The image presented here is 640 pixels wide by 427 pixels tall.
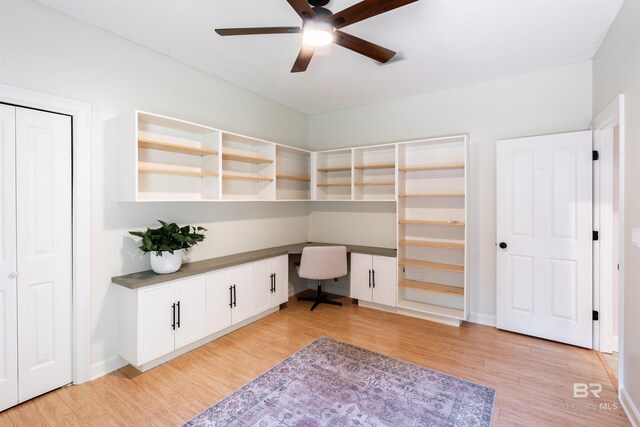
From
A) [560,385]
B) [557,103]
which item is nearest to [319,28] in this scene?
[557,103]

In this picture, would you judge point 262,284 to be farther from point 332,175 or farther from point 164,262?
point 332,175

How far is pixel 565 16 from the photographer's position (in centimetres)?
238

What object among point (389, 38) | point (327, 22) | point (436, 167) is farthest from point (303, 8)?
point (436, 167)

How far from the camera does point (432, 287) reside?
3812 millimetres

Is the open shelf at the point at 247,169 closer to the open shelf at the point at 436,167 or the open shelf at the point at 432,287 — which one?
the open shelf at the point at 436,167

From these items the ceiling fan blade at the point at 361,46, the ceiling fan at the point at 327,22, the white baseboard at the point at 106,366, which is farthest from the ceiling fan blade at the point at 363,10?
the white baseboard at the point at 106,366

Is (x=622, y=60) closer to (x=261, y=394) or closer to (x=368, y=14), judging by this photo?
(x=368, y=14)

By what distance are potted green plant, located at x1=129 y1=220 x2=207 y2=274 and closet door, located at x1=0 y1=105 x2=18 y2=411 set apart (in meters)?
0.76

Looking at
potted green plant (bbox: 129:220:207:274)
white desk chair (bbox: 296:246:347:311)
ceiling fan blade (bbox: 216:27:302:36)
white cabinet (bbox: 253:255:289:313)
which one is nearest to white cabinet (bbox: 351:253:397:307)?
white desk chair (bbox: 296:246:347:311)

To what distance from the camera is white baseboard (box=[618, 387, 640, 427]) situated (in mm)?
1937

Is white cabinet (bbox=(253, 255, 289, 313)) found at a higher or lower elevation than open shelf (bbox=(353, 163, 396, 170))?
lower

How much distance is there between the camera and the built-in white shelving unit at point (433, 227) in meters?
3.70

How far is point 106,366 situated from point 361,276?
291 cm
